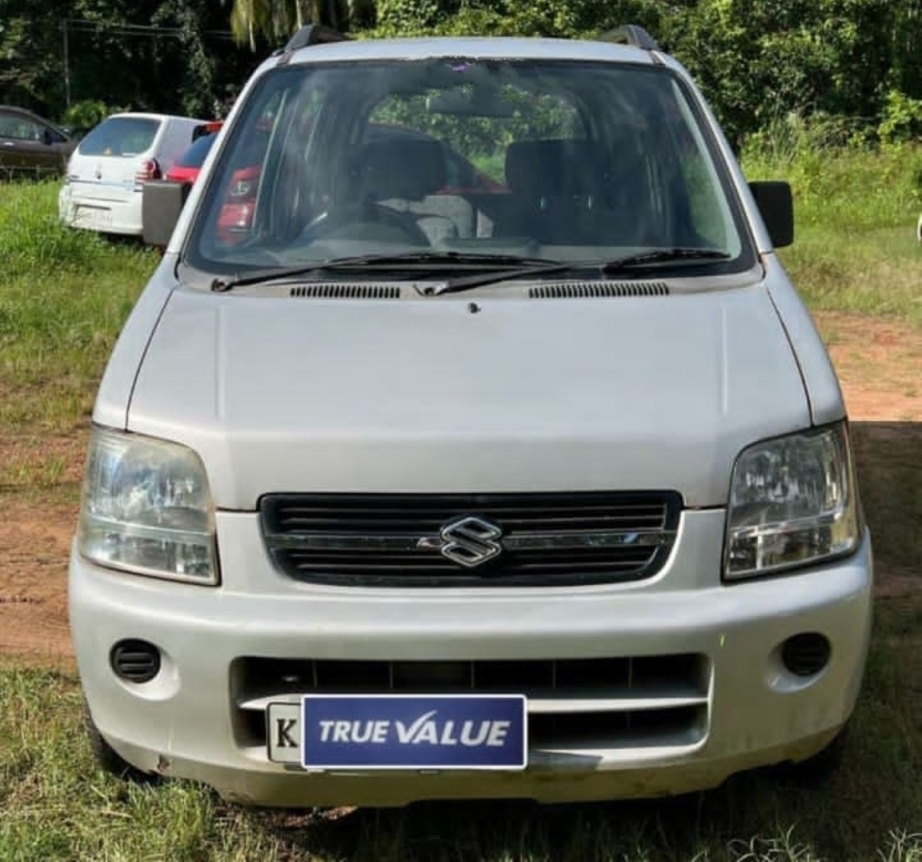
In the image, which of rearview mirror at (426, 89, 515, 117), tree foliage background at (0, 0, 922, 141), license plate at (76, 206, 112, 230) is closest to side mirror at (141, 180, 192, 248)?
rearview mirror at (426, 89, 515, 117)

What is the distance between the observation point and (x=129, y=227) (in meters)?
11.3

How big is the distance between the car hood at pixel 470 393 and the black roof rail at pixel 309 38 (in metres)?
1.46

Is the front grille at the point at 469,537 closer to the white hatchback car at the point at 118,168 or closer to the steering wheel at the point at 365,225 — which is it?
the steering wheel at the point at 365,225

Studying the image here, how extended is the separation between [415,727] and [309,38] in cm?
270

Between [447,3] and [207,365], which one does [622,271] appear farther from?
[447,3]

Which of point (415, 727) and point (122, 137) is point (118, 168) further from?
point (415, 727)

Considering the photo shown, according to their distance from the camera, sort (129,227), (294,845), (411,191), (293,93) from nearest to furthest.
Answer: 1. (294,845)
2. (411,191)
3. (293,93)
4. (129,227)

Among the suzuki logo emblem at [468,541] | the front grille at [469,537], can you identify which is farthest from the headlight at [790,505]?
the suzuki logo emblem at [468,541]

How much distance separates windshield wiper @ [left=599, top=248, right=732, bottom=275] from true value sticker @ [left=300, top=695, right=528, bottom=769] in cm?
122

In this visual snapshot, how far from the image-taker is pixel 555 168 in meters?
3.46

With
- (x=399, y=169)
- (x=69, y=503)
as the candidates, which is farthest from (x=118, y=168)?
(x=399, y=169)

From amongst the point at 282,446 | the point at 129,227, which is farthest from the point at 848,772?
the point at 129,227

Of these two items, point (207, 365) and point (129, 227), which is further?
point (129, 227)

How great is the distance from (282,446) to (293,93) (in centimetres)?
169
